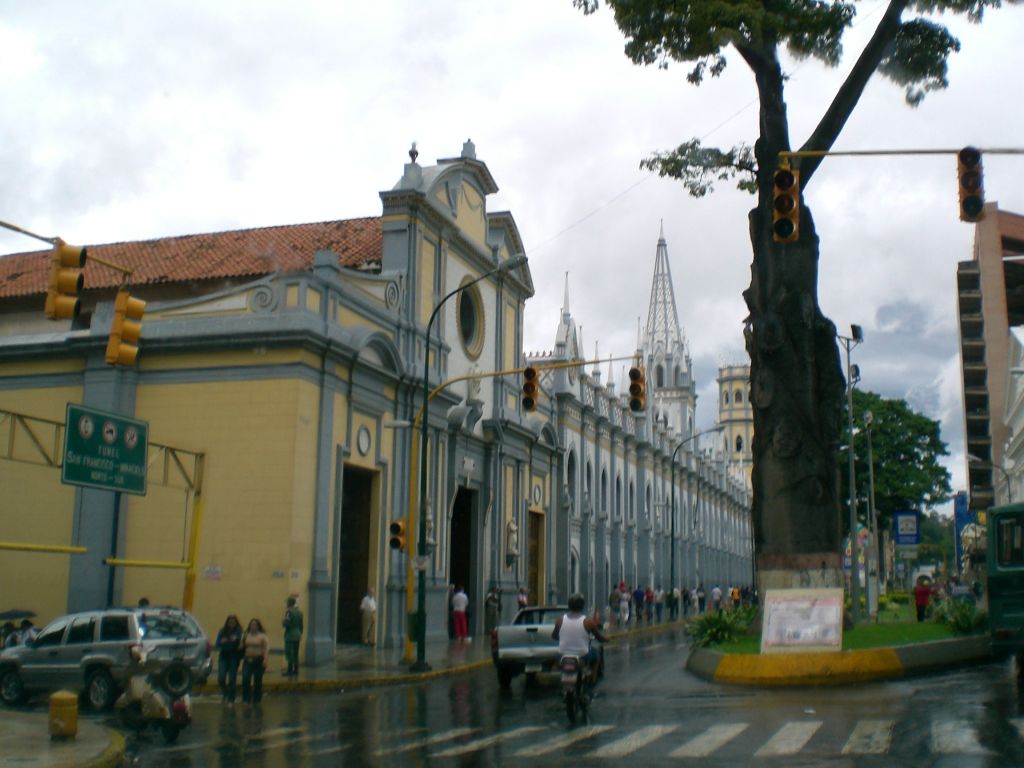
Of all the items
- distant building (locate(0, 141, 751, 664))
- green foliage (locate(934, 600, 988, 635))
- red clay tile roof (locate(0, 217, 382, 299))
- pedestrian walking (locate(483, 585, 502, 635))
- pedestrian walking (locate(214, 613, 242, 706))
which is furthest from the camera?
pedestrian walking (locate(483, 585, 502, 635))

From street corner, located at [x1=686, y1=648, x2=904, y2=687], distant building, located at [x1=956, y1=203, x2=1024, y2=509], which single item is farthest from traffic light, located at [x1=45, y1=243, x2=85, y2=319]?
distant building, located at [x1=956, y1=203, x2=1024, y2=509]

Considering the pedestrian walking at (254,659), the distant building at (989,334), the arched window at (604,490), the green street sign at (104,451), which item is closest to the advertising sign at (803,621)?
the pedestrian walking at (254,659)

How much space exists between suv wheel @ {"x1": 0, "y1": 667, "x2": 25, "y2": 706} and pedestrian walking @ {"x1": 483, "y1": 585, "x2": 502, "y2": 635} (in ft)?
61.3

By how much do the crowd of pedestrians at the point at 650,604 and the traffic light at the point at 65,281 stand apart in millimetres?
32185

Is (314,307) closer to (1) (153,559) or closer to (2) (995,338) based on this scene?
(1) (153,559)

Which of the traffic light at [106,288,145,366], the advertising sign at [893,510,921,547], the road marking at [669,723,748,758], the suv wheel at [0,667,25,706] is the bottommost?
the suv wheel at [0,667,25,706]

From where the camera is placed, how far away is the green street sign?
2081 centimetres

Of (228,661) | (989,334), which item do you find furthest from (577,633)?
(989,334)

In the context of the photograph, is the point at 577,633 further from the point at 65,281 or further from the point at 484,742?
the point at 65,281

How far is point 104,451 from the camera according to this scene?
21578mm

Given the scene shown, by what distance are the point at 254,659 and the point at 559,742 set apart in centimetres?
793

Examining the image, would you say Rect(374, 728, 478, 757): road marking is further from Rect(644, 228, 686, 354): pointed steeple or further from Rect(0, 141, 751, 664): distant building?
Rect(644, 228, 686, 354): pointed steeple

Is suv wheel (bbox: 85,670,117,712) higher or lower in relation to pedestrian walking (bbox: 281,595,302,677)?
lower

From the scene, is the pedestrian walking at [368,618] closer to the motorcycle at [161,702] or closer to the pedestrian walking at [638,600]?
the motorcycle at [161,702]
